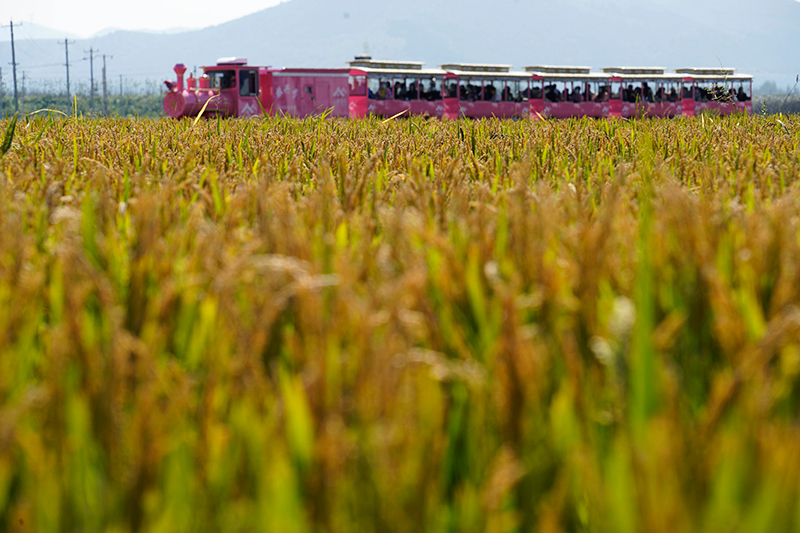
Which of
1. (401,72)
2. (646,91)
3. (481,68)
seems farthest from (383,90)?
(646,91)

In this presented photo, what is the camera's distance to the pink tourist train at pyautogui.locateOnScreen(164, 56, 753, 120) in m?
24.8

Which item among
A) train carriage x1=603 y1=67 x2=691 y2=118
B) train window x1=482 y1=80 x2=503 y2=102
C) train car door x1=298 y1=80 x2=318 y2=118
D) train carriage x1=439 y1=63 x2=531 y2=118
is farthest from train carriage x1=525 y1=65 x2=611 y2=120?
train car door x1=298 y1=80 x2=318 y2=118

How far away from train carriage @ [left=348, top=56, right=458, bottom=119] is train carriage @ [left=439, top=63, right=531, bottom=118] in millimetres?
412

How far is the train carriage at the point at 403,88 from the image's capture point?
1008 inches

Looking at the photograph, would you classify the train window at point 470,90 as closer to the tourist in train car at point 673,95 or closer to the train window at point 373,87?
the train window at point 373,87

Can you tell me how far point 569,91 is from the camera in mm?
28219

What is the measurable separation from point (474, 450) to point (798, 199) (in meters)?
1.72

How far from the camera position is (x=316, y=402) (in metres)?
0.80

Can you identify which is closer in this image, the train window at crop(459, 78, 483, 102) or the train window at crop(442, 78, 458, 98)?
the train window at crop(442, 78, 458, 98)

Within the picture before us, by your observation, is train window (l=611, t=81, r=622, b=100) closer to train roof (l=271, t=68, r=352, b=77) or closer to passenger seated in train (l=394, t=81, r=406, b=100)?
passenger seated in train (l=394, t=81, r=406, b=100)

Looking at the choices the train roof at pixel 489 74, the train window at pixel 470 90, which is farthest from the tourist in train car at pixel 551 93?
the train window at pixel 470 90

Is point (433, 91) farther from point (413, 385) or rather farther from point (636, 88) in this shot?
point (413, 385)

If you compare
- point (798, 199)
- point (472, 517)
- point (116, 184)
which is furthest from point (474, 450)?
point (116, 184)

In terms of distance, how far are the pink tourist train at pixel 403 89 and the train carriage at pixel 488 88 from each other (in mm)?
35
